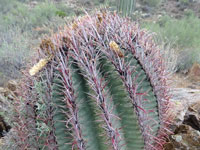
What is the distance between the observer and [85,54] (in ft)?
4.58

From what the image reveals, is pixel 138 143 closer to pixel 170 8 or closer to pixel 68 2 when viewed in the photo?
pixel 68 2

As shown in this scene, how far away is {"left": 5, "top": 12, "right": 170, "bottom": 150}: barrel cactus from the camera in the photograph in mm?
1318

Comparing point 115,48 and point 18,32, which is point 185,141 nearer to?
point 115,48

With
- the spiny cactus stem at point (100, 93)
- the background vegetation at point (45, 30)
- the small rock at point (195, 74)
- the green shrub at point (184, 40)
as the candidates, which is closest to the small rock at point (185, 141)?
the spiny cactus stem at point (100, 93)

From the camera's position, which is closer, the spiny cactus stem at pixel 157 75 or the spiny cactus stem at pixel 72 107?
the spiny cactus stem at pixel 72 107

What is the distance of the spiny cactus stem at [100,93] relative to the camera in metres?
1.29

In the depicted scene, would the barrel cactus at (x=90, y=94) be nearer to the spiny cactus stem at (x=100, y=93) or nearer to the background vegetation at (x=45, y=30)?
the spiny cactus stem at (x=100, y=93)

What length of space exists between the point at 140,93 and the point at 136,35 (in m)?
0.41

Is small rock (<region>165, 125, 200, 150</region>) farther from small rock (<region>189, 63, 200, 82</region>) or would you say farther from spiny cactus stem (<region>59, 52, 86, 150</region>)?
small rock (<region>189, 63, 200, 82</region>)

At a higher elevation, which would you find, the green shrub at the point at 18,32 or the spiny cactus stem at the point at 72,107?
the green shrub at the point at 18,32

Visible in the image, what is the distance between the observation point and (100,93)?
1288 mm

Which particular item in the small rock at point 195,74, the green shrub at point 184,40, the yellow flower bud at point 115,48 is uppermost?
the yellow flower bud at point 115,48

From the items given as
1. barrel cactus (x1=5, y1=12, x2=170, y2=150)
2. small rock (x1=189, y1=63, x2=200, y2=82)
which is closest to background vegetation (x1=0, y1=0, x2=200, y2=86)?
barrel cactus (x1=5, y1=12, x2=170, y2=150)

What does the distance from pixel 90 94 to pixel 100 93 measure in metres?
0.06
